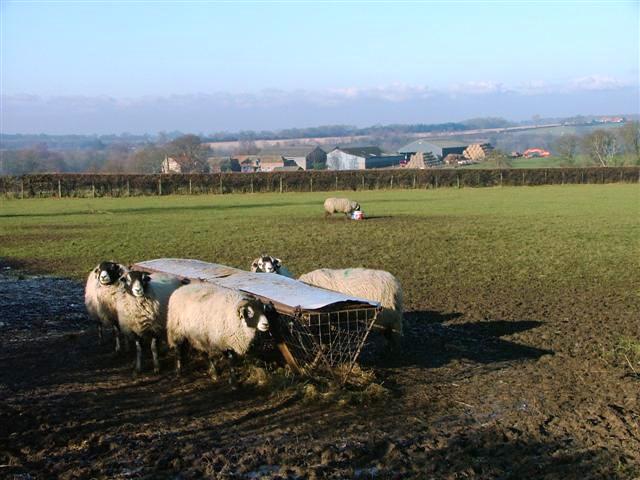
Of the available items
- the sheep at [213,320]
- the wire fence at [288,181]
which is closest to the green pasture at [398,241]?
the sheep at [213,320]

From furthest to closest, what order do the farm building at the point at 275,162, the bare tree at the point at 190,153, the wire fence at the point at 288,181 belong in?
the farm building at the point at 275,162 → the bare tree at the point at 190,153 → the wire fence at the point at 288,181

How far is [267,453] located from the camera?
7.45 m

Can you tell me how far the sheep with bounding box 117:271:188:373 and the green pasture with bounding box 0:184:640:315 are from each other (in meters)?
5.97

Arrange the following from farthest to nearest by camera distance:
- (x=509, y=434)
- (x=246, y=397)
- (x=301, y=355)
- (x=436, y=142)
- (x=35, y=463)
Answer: (x=436, y=142) < (x=301, y=355) < (x=246, y=397) < (x=509, y=434) < (x=35, y=463)

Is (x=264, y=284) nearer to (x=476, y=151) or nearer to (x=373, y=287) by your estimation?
(x=373, y=287)

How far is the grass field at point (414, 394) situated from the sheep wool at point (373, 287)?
563 mm

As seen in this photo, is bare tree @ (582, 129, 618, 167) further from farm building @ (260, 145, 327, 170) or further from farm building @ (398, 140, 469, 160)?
farm building @ (398, 140, 469, 160)

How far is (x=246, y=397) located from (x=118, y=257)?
13569 mm

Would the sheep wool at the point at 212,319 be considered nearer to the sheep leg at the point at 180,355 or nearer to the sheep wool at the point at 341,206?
the sheep leg at the point at 180,355

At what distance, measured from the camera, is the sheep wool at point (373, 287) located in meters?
11.4

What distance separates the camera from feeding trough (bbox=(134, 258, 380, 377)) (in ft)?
31.7

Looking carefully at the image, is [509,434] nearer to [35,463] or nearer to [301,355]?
[301,355]

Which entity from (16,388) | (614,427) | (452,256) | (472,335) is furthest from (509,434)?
(452,256)

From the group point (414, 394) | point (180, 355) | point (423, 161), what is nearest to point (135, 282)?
point (180, 355)
